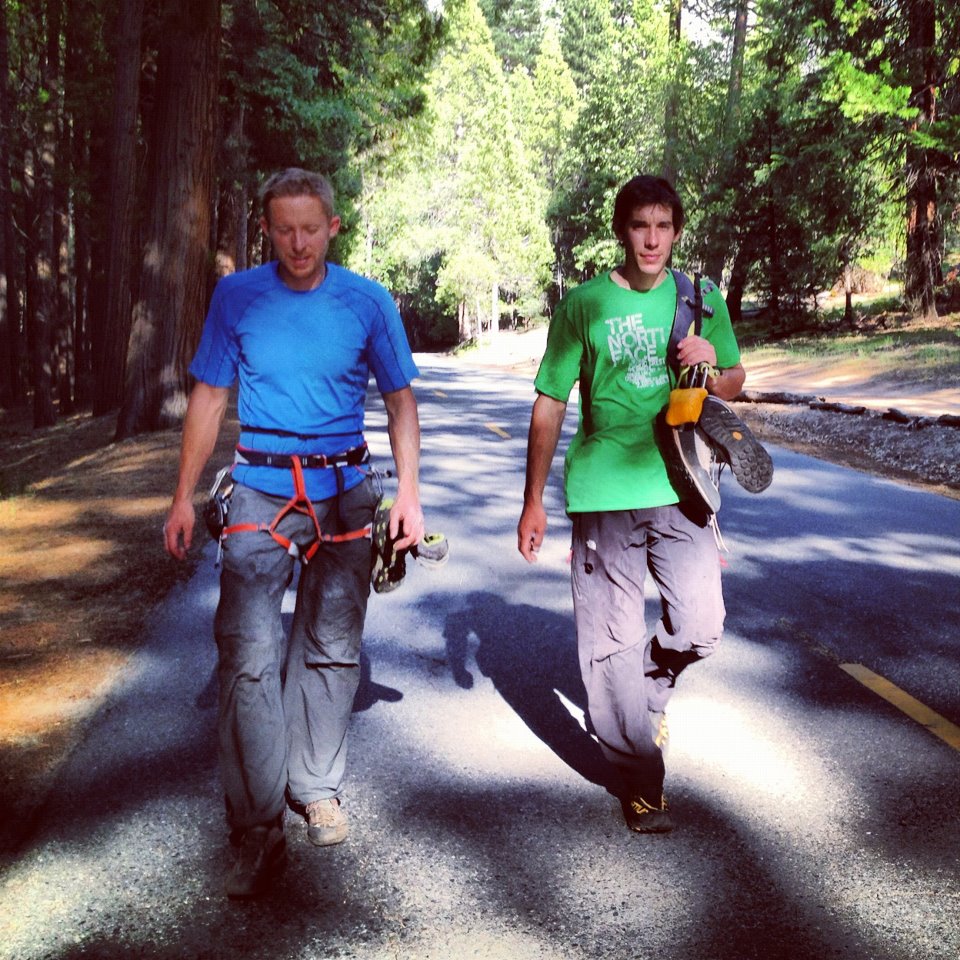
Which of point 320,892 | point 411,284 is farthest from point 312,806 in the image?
point 411,284

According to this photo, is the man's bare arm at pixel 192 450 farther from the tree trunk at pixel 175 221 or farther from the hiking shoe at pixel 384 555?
the tree trunk at pixel 175 221

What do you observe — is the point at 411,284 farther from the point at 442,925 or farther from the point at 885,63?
the point at 442,925

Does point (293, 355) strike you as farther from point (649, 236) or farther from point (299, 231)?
point (649, 236)

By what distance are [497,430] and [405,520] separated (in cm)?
1226

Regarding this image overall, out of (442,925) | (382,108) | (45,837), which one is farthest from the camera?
(382,108)

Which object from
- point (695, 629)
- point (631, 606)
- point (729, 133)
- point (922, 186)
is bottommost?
point (695, 629)

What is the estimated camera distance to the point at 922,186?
28.6 m

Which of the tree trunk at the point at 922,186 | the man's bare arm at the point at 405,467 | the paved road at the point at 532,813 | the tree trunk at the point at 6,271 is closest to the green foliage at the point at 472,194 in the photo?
the tree trunk at the point at 6,271

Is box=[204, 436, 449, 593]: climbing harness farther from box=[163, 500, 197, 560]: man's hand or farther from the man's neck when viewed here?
the man's neck

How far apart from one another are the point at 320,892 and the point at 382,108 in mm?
30438

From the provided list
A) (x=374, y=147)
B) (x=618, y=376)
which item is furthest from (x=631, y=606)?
(x=374, y=147)

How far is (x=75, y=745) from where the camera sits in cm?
451

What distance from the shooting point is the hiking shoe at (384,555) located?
3.64 m

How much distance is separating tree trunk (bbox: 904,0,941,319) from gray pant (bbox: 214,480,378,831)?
975 inches
